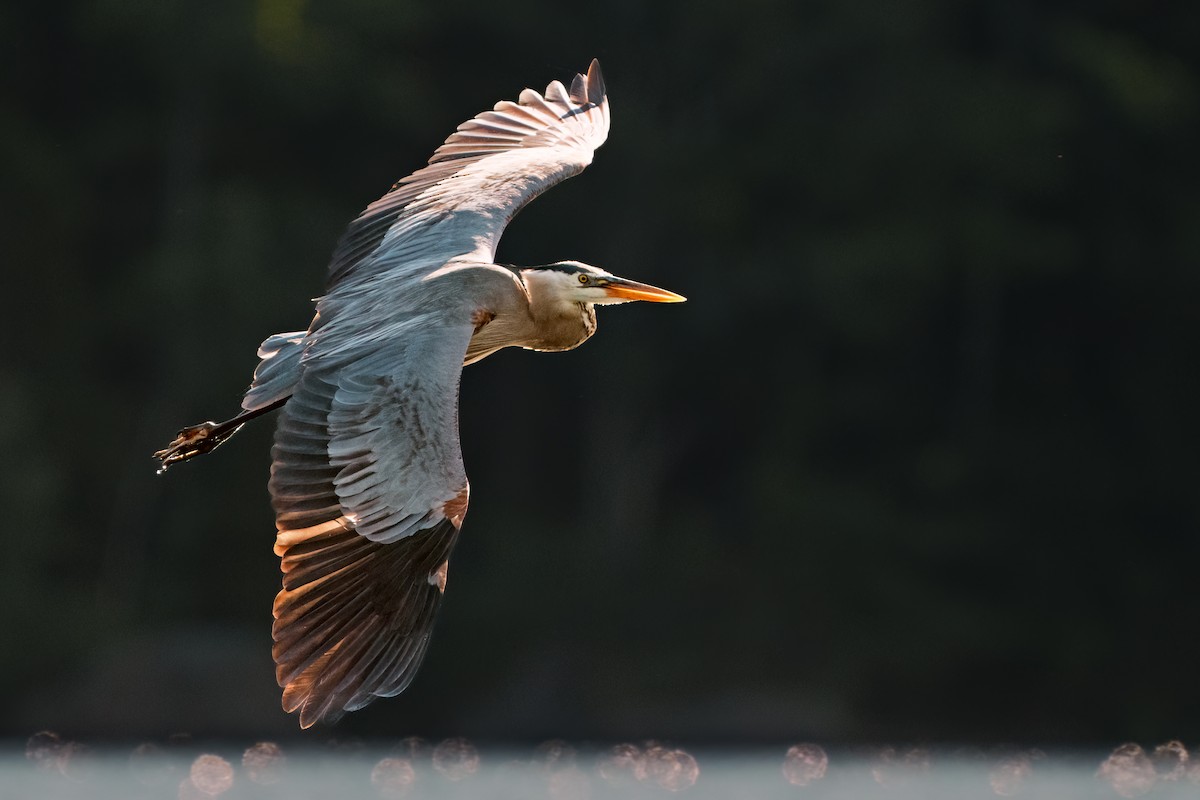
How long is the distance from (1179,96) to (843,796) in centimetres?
1078

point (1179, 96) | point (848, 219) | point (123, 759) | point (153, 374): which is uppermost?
point (1179, 96)

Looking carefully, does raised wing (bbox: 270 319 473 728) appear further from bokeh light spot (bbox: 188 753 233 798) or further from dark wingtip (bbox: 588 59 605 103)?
bokeh light spot (bbox: 188 753 233 798)

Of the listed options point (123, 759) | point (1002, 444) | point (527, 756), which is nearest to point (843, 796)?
point (527, 756)

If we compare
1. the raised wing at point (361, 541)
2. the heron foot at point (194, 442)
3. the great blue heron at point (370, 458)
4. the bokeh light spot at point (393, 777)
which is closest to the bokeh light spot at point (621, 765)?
the bokeh light spot at point (393, 777)

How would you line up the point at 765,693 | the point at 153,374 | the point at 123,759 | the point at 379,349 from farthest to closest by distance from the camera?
the point at 153,374
the point at 765,693
the point at 123,759
the point at 379,349

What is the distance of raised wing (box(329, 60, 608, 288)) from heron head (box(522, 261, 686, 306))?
0.67 ft

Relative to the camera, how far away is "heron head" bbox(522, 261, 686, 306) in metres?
8.63

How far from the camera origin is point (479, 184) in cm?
909

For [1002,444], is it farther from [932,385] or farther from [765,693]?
[765,693]

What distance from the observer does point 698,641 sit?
2297cm

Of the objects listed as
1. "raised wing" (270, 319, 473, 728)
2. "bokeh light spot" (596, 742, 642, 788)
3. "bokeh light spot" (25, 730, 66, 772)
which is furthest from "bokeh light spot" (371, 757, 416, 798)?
"raised wing" (270, 319, 473, 728)

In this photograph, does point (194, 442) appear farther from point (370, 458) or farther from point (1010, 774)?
point (1010, 774)

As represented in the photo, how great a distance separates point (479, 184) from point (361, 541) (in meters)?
2.54

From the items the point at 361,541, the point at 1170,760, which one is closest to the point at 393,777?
the point at 1170,760
